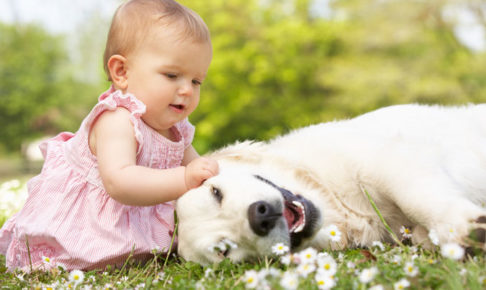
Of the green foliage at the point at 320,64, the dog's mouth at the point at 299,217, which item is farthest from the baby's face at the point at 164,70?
the green foliage at the point at 320,64

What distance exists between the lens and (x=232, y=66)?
1983 cm

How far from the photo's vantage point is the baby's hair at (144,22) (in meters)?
2.67

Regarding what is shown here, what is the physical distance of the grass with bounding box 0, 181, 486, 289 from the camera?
165 centimetres

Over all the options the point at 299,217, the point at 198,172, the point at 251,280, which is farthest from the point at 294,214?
the point at 251,280

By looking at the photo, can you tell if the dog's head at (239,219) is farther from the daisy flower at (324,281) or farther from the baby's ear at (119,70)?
the baby's ear at (119,70)

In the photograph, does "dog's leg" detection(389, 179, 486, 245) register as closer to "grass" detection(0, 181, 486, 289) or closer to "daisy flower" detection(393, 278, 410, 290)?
"grass" detection(0, 181, 486, 289)

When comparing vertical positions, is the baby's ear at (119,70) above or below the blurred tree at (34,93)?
above

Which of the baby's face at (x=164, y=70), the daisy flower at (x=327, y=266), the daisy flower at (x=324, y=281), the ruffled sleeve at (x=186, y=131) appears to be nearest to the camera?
the daisy flower at (x=324, y=281)

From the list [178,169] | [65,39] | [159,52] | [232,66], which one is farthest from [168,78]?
[65,39]

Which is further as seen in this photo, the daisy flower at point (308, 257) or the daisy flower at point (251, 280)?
the daisy flower at point (308, 257)

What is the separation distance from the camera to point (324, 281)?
1.69 m

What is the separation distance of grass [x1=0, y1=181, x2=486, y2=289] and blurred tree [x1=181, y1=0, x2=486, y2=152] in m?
15.0

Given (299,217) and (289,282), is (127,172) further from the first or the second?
(289,282)

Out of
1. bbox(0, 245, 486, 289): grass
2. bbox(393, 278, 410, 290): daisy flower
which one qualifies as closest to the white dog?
bbox(0, 245, 486, 289): grass
